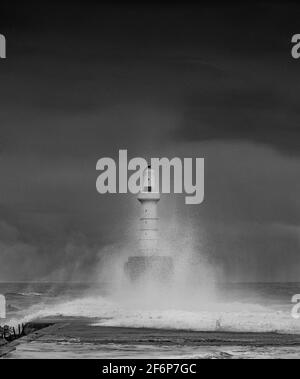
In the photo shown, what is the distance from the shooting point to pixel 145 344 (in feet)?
81.1

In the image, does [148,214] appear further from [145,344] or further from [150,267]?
[145,344]

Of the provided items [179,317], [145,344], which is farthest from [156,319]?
[145,344]

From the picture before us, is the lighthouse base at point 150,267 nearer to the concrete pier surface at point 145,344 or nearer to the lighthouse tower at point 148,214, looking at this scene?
the lighthouse tower at point 148,214

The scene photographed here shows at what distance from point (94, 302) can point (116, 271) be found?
1.98 meters

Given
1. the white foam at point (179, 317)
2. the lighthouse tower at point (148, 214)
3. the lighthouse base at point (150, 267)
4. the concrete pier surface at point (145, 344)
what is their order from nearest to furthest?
the concrete pier surface at point (145, 344) → the white foam at point (179, 317) → the lighthouse tower at point (148, 214) → the lighthouse base at point (150, 267)

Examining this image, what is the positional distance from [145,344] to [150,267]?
17.7 meters

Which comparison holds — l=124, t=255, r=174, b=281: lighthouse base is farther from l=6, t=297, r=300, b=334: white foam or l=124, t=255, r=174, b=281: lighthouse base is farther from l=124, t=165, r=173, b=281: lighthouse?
l=6, t=297, r=300, b=334: white foam

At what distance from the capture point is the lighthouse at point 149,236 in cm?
4172

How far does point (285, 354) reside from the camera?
23016mm

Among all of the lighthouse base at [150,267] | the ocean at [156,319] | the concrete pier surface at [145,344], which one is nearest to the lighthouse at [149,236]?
the lighthouse base at [150,267]

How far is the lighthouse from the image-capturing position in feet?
137

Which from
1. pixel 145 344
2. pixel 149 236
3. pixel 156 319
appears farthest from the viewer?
pixel 149 236
